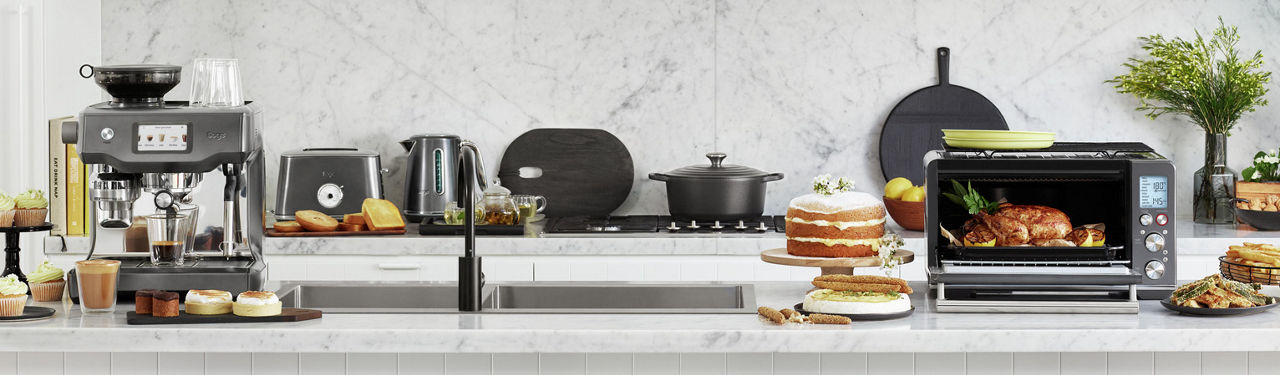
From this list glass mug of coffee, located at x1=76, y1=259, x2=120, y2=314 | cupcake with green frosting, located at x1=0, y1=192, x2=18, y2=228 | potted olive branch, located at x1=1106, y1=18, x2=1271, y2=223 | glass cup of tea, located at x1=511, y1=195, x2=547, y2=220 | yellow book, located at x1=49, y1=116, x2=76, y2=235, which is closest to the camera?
glass mug of coffee, located at x1=76, y1=259, x2=120, y2=314

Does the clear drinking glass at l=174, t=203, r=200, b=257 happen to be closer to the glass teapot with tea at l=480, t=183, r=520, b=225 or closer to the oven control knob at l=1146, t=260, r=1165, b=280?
the glass teapot with tea at l=480, t=183, r=520, b=225

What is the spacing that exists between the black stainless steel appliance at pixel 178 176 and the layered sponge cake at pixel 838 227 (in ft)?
3.74

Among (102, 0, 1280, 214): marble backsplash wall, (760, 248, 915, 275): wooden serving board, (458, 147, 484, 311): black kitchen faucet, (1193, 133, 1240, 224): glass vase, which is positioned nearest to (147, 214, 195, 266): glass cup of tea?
A: (458, 147, 484, 311): black kitchen faucet

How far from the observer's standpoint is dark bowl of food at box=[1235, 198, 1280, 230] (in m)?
3.84

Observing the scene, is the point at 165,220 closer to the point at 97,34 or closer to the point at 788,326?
the point at 788,326

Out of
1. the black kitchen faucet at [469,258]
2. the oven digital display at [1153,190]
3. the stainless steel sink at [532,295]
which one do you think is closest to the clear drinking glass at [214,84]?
the stainless steel sink at [532,295]

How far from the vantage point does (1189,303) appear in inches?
A: 87.7

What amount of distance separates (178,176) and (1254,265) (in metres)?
2.12

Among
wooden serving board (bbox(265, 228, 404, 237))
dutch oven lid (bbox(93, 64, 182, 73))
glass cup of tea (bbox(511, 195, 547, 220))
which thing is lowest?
wooden serving board (bbox(265, 228, 404, 237))

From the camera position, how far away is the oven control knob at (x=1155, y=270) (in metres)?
2.39

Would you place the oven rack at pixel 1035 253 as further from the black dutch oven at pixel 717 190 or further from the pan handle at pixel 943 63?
the pan handle at pixel 943 63

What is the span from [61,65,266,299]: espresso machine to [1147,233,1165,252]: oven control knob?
1.76m

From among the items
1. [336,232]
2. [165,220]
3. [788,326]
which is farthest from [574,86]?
[788,326]

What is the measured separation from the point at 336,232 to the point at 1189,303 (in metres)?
2.59
